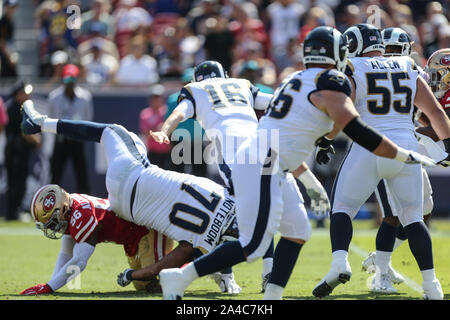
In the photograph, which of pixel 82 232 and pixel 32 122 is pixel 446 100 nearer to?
pixel 82 232

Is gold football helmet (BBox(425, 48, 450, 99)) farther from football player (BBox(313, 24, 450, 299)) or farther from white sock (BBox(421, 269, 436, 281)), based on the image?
white sock (BBox(421, 269, 436, 281))

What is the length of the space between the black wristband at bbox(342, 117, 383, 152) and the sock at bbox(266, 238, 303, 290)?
0.80 meters

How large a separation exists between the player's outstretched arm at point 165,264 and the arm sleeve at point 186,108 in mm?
965

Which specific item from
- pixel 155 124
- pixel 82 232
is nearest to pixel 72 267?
pixel 82 232

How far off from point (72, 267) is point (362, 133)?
8.12 ft

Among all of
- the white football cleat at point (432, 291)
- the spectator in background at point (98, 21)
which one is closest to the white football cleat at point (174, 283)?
the white football cleat at point (432, 291)

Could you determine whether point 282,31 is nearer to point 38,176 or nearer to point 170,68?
point 170,68

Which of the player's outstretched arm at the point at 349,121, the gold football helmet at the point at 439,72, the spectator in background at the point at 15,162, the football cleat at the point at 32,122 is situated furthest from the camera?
the spectator in background at the point at 15,162

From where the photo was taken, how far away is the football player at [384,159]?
591 centimetres

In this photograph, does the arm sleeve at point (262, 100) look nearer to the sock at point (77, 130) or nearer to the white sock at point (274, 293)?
the sock at point (77, 130)

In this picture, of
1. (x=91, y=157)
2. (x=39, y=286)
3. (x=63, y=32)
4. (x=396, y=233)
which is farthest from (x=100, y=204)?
(x=63, y=32)

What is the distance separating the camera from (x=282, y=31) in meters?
14.5

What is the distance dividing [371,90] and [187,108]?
138 cm

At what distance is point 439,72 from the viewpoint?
267 inches
